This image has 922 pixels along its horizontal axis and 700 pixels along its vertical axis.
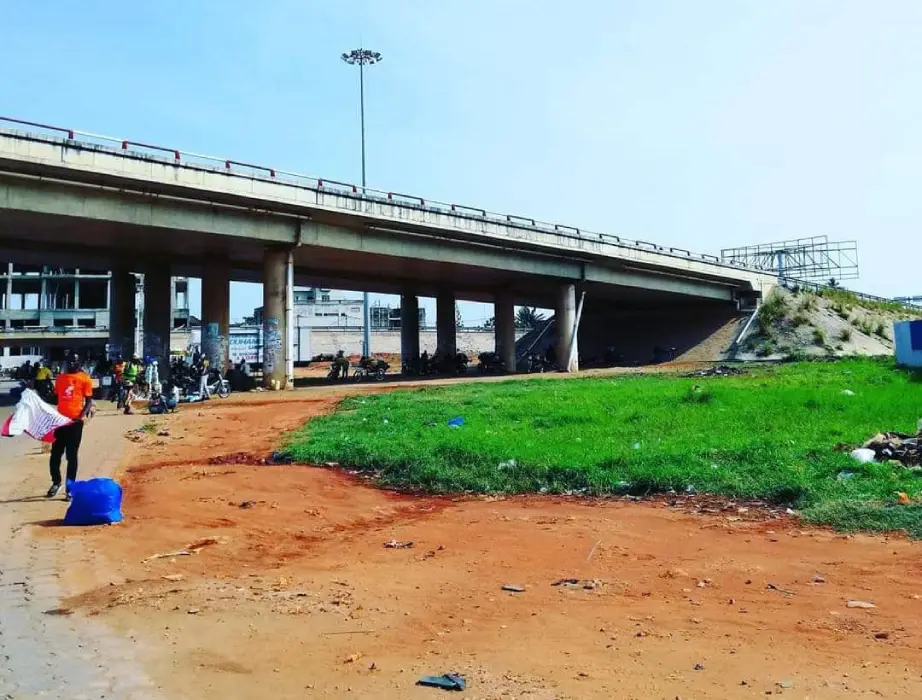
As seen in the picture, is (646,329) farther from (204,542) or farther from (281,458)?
(204,542)

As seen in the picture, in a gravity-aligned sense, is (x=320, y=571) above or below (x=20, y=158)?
below

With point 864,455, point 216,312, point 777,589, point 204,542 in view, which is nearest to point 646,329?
point 216,312

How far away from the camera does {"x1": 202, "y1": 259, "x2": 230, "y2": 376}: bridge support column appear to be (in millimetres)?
32938

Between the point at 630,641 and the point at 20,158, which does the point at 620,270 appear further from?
the point at 630,641

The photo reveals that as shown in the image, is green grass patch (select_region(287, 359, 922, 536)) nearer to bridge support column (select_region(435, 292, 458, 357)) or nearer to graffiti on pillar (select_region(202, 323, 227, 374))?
graffiti on pillar (select_region(202, 323, 227, 374))

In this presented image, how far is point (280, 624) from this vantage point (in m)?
5.02

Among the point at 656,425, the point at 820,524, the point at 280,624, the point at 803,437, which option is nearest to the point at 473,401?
the point at 656,425

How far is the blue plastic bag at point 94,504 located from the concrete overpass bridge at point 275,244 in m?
17.2

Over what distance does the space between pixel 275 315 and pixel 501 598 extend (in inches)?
→ 1015

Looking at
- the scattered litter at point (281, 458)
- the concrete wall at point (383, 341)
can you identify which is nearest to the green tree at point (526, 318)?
the concrete wall at point (383, 341)

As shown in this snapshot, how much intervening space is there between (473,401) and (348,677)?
15622 millimetres

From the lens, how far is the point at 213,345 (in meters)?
33.0

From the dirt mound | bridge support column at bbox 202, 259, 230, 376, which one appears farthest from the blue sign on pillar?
bridge support column at bbox 202, 259, 230, 376

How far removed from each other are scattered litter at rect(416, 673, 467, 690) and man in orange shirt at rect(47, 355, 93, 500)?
6935mm
